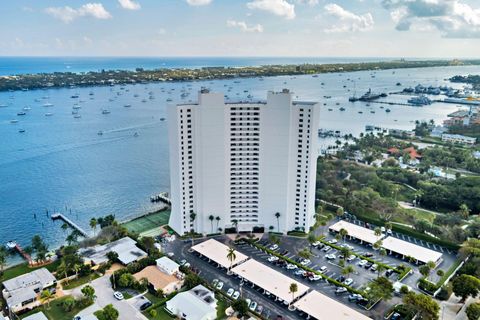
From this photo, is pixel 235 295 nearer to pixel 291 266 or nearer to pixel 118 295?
pixel 291 266

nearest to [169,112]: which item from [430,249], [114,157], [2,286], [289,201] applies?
[289,201]

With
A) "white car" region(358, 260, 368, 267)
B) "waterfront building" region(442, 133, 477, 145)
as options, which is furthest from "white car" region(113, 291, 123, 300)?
"waterfront building" region(442, 133, 477, 145)

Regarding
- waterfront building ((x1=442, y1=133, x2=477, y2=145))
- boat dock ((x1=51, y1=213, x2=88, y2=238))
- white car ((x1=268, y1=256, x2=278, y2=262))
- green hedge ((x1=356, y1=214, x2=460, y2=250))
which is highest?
waterfront building ((x1=442, y1=133, x2=477, y2=145))

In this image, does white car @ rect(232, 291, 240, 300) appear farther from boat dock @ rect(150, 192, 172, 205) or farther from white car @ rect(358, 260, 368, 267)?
boat dock @ rect(150, 192, 172, 205)

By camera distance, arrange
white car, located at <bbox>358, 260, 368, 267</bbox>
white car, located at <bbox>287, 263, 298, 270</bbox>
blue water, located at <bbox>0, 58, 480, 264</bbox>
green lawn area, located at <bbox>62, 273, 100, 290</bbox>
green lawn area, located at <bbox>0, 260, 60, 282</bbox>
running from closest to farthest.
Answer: green lawn area, located at <bbox>62, 273, 100, 290</bbox>, green lawn area, located at <bbox>0, 260, 60, 282</bbox>, white car, located at <bbox>287, 263, 298, 270</bbox>, white car, located at <bbox>358, 260, 368, 267</bbox>, blue water, located at <bbox>0, 58, 480, 264</bbox>

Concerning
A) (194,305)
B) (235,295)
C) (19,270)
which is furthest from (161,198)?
(194,305)

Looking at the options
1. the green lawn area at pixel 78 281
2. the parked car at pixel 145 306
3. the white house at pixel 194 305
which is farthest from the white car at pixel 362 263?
the green lawn area at pixel 78 281

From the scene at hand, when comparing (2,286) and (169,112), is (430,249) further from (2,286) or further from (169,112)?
(2,286)
